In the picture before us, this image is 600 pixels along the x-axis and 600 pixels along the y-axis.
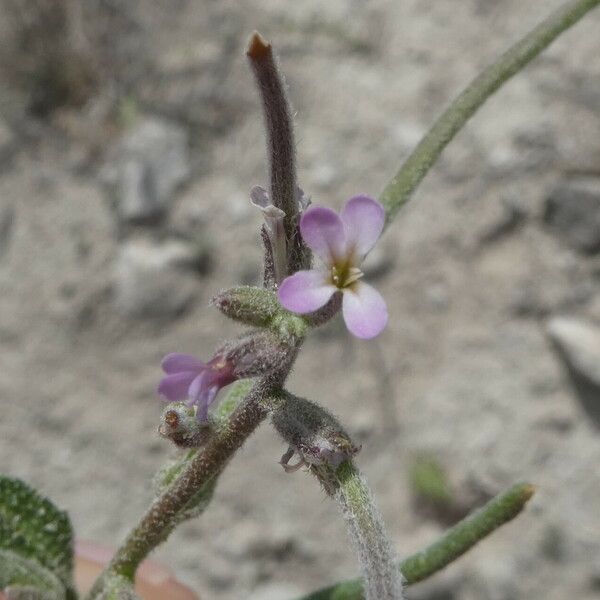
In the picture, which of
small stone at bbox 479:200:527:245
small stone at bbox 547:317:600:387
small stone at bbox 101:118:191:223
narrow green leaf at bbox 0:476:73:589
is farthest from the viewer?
small stone at bbox 101:118:191:223

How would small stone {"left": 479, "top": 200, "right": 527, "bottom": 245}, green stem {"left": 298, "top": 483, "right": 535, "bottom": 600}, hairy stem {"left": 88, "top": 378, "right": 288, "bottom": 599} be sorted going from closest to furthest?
hairy stem {"left": 88, "top": 378, "right": 288, "bottom": 599}, green stem {"left": 298, "top": 483, "right": 535, "bottom": 600}, small stone {"left": 479, "top": 200, "right": 527, "bottom": 245}

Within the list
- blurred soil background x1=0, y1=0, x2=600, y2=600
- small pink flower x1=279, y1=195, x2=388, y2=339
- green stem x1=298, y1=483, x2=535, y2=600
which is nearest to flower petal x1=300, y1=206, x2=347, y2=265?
small pink flower x1=279, y1=195, x2=388, y2=339

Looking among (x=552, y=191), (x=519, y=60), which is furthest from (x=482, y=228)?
(x=519, y=60)

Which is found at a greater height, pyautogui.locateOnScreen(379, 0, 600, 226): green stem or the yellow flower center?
pyautogui.locateOnScreen(379, 0, 600, 226): green stem

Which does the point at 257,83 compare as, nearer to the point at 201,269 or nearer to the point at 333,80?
the point at 201,269

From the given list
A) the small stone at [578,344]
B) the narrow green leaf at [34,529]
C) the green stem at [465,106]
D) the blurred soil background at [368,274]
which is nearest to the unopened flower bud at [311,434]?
the green stem at [465,106]

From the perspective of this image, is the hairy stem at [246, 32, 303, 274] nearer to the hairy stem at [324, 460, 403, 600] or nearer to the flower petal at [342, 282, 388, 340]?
the flower petal at [342, 282, 388, 340]

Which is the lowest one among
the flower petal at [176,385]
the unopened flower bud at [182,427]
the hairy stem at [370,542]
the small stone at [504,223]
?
Result: the hairy stem at [370,542]

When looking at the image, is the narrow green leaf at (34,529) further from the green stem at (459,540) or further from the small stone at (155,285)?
the small stone at (155,285)
